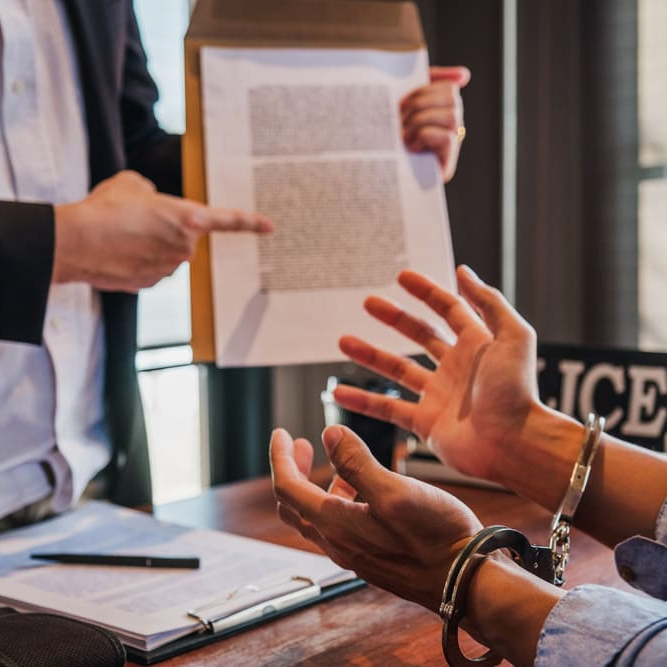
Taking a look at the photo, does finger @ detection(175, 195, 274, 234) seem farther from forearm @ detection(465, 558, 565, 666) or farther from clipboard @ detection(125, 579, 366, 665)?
forearm @ detection(465, 558, 565, 666)

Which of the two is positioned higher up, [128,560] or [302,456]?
[302,456]

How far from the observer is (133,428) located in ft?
4.07

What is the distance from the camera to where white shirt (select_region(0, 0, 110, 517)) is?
106 centimetres

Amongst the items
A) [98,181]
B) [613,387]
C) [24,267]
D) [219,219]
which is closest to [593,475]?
[613,387]

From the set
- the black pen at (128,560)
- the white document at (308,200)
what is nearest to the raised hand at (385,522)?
the black pen at (128,560)

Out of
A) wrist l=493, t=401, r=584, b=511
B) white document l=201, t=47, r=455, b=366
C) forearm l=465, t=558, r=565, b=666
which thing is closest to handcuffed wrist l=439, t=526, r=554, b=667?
forearm l=465, t=558, r=565, b=666

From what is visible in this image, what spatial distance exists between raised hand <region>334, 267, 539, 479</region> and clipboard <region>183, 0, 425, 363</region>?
196 millimetres

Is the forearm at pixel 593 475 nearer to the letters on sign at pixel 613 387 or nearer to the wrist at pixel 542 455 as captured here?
the wrist at pixel 542 455

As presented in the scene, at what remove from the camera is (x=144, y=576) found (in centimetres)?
85

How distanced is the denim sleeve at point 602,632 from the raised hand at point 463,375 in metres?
0.31

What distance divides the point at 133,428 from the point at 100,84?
0.48 m

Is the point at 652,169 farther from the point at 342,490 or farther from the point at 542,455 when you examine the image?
the point at 342,490

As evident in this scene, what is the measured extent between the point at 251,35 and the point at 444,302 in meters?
0.46

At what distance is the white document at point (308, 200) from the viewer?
1149 mm
